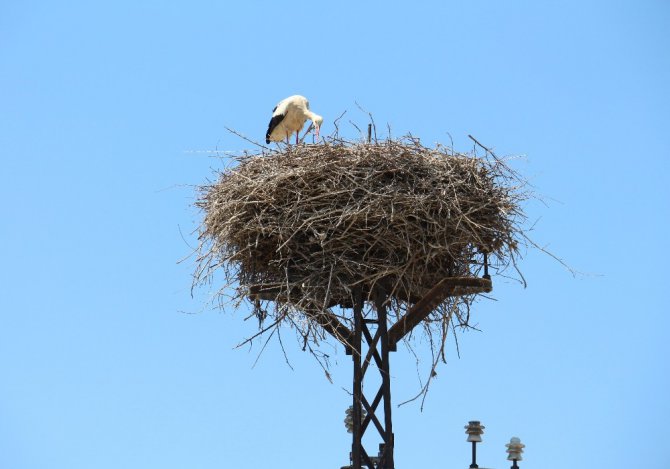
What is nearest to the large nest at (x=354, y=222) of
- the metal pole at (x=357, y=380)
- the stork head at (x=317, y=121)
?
the metal pole at (x=357, y=380)

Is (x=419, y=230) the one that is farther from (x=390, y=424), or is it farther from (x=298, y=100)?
(x=298, y=100)

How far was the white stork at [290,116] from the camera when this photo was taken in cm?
1413

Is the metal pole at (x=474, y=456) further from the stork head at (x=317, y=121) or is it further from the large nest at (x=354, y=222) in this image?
the stork head at (x=317, y=121)

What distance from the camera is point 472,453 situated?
10617mm

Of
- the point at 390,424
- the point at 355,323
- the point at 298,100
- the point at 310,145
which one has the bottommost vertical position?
the point at 390,424

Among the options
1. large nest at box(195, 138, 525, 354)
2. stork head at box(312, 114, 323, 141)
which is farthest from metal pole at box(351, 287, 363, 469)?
stork head at box(312, 114, 323, 141)

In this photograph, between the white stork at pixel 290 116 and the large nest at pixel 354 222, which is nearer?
the large nest at pixel 354 222

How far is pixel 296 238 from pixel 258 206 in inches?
15.1

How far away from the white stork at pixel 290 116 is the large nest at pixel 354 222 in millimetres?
3471

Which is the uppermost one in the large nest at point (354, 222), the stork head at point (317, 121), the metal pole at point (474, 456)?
the stork head at point (317, 121)

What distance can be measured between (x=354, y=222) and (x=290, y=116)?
14.3 ft

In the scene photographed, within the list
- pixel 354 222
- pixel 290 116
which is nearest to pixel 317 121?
pixel 290 116

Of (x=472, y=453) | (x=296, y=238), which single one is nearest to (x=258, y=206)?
(x=296, y=238)

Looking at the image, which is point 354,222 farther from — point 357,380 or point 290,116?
point 290,116
